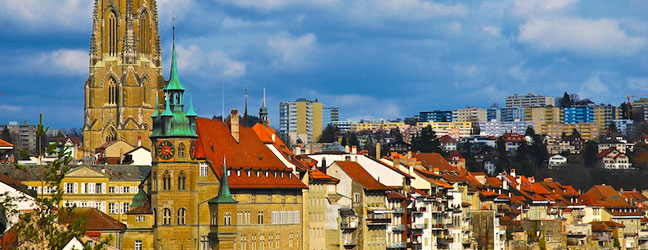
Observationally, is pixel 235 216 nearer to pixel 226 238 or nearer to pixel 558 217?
pixel 226 238

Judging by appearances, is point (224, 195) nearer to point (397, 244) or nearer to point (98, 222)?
point (98, 222)

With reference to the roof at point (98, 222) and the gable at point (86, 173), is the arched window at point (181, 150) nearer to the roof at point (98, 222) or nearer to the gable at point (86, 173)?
the roof at point (98, 222)

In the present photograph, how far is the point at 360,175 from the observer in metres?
131

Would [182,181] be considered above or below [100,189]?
above

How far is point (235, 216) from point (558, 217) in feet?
285

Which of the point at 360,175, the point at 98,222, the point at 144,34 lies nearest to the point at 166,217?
the point at 98,222

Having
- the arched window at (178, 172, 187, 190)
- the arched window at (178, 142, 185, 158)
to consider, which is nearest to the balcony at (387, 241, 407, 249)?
the arched window at (178, 172, 187, 190)

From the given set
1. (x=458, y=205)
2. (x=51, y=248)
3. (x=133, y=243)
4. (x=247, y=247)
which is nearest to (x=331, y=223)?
(x=247, y=247)

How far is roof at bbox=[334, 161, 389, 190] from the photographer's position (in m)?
128

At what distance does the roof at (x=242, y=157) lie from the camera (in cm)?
10825

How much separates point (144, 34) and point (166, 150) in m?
77.1

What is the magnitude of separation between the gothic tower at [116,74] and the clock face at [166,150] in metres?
71.1

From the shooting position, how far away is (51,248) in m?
54.7

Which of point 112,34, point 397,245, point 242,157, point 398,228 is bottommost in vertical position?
point 397,245
